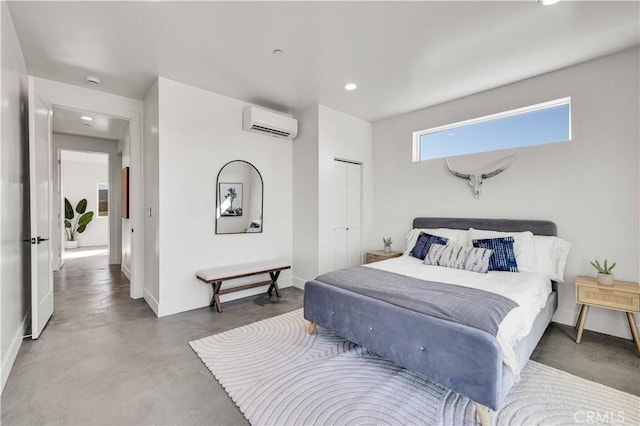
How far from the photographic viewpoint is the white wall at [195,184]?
3.24 meters

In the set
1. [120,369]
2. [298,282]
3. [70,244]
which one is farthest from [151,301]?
[70,244]

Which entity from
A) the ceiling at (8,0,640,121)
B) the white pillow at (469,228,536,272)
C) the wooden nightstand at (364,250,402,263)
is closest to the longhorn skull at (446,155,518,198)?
the white pillow at (469,228,536,272)

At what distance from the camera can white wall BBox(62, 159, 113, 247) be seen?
328 inches

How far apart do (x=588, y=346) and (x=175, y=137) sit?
4.62 metres

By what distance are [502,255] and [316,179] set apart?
7.91ft

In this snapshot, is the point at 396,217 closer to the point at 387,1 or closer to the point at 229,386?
the point at 387,1

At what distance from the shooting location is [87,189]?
864 centimetres

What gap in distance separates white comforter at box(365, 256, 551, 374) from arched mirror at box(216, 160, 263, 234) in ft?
6.22

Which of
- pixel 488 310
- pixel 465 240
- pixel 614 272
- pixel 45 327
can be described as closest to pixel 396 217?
pixel 465 240

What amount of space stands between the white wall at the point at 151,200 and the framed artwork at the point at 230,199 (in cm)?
75

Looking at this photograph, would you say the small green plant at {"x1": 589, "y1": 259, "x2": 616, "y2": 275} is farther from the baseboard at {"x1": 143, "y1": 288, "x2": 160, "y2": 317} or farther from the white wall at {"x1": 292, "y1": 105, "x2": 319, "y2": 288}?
the baseboard at {"x1": 143, "y1": 288, "x2": 160, "y2": 317}

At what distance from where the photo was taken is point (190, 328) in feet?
9.47

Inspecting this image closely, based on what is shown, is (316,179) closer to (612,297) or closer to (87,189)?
(612,297)
